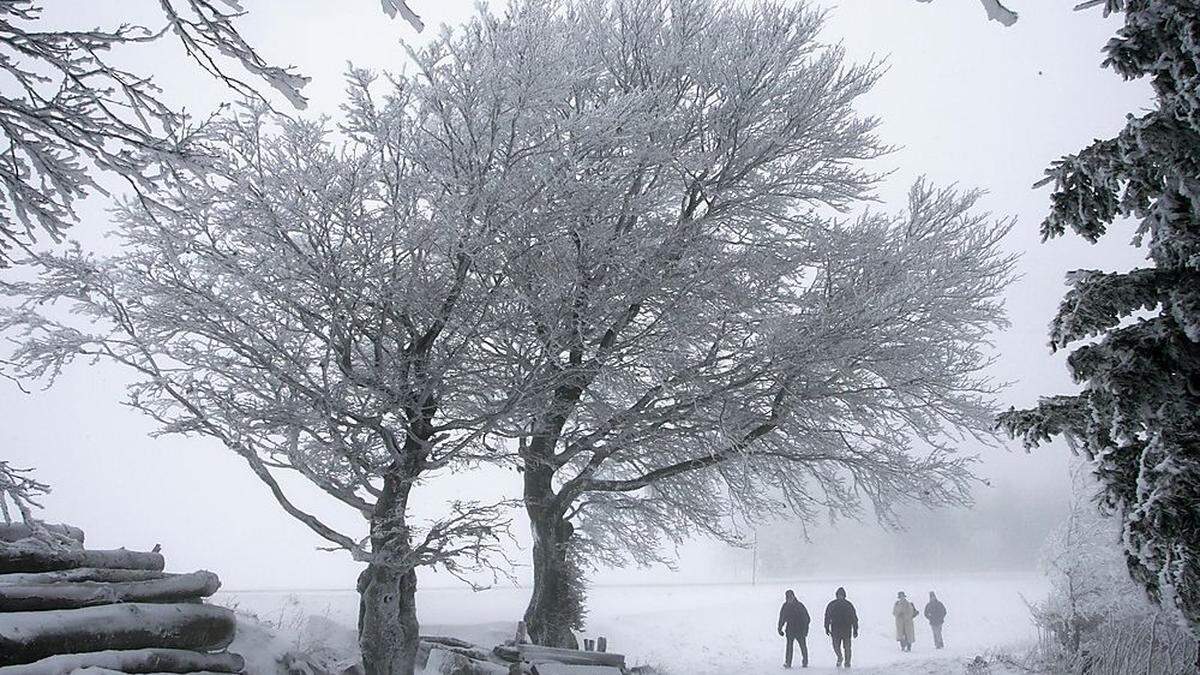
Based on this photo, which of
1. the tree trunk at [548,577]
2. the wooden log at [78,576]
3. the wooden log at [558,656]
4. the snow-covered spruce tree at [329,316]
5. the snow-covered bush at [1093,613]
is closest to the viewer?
the wooden log at [78,576]

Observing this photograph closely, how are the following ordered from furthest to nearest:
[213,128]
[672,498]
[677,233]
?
[672,498] < [677,233] < [213,128]

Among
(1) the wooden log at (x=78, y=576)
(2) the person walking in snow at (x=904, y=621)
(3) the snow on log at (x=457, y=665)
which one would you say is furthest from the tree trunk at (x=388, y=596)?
(2) the person walking in snow at (x=904, y=621)

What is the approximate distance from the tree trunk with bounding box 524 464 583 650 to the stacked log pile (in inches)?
210

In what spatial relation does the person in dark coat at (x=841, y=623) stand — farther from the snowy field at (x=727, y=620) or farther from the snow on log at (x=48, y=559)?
the snow on log at (x=48, y=559)

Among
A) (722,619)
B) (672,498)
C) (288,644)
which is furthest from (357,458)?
(722,619)

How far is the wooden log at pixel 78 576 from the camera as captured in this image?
6.00m

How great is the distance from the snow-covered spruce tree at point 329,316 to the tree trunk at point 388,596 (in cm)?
2

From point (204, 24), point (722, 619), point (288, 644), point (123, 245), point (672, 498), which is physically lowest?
point (722, 619)

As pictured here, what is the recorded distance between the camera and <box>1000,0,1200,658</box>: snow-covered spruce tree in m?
3.94

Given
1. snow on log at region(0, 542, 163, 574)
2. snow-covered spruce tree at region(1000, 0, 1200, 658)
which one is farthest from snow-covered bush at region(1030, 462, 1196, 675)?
snow on log at region(0, 542, 163, 574)

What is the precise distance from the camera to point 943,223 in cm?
1161

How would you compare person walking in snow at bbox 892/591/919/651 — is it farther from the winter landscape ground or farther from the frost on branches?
the frost on branches

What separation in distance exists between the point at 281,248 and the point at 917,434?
945cm

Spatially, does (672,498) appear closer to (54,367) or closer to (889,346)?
(889,346)
